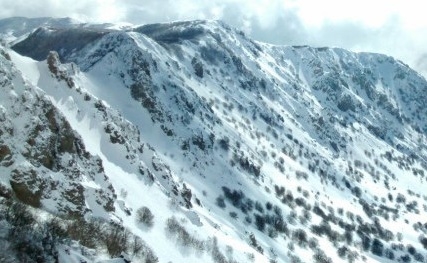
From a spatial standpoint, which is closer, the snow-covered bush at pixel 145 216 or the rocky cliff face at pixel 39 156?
the rocky cliff face at pixel 39 156

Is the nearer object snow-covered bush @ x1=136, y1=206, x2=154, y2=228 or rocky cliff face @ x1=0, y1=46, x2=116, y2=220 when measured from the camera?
rocky cliff face @ x1=0, y1=46, x2=116, y2=220

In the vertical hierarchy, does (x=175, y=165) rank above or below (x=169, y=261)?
above

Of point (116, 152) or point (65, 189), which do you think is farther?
point (116, 152)

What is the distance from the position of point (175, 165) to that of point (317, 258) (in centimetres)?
5726

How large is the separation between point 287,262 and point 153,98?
242ft

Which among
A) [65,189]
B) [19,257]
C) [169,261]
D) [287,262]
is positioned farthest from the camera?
[287,262]

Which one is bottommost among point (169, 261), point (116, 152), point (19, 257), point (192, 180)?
point (19, 257)

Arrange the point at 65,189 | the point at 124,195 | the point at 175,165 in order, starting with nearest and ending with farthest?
the point at 65,189, the point at 124,195, the point at 175,165

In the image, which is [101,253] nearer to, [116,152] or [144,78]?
[116,152]

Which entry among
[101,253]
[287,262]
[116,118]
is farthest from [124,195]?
[287,262]

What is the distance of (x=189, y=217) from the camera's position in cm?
10719

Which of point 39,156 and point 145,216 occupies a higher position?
point 145,216

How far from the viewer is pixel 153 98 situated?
191 meters

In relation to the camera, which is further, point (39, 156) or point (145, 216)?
point (145, 216)
